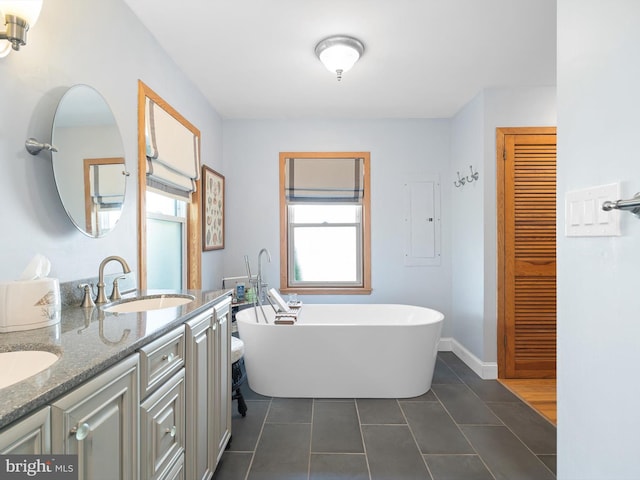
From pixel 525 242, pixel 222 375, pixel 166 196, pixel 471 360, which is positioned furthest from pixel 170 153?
pixel 471 360

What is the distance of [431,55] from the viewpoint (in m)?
2.55

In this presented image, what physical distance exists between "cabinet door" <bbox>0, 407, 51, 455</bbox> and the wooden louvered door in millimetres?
3225

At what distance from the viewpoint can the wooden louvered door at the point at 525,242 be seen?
10.2 ft

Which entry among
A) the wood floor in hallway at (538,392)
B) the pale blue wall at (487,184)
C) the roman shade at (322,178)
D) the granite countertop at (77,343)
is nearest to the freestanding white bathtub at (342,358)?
the pale blue wall at (487,184)

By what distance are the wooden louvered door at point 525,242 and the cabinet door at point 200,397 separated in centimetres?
257

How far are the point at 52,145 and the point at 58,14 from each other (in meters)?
0.60

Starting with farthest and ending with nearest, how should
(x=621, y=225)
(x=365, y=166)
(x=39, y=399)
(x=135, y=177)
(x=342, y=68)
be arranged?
1. (x=365, y=166)
2. (x=342, y=68)
3. (x=135, y=177)
4. (x=621, y=225)
5. (x=39, y=399)

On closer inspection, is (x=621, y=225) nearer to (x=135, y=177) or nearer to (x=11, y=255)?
(x=11, y=255)

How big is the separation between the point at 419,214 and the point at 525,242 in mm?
1098

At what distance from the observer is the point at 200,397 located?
1523 mm

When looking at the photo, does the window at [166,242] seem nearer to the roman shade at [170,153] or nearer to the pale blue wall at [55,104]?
the roman shade at [170,153]

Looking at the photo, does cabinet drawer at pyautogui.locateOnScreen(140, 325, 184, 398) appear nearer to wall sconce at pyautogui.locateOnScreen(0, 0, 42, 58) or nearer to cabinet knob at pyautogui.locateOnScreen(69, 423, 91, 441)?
cabinet knob at pyautogui.locateOnScreen(69, 423, 91, 441)

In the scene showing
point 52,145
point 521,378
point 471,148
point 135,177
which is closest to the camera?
point 52,145

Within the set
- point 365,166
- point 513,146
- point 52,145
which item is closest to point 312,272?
point 365,166
